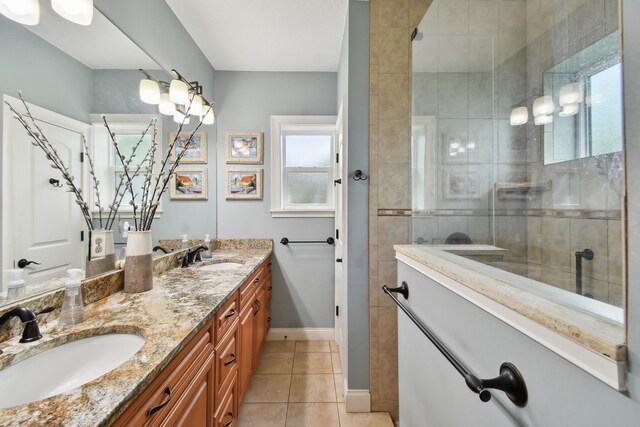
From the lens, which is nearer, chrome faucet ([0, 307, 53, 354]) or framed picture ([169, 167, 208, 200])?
chrome faucet ([0, 307, 53, 354])

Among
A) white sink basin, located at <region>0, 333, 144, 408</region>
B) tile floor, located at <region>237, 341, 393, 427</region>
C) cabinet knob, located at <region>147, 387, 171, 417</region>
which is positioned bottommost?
tile floor, located at <region>237, 341, 393, 427</region>

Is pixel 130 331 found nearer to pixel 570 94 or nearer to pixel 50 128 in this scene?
pixel 50 128

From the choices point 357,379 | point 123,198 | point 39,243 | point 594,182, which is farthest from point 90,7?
point 357,379

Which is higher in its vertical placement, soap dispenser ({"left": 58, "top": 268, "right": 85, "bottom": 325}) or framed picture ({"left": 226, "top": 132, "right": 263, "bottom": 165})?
framed picture ({"left": 226, "top": 132, "right": 263, "bottom": 165})

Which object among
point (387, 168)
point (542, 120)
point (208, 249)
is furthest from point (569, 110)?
point (208, 249)

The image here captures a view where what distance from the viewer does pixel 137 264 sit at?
1.28 meters

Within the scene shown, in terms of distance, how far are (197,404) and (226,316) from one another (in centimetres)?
39

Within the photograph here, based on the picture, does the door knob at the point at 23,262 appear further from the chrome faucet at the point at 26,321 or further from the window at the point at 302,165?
the window at the point at 302,165

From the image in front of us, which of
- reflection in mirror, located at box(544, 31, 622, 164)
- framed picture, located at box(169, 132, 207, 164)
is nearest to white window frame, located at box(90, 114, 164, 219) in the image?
framed picture, located at box(169, 132, 207, 164)

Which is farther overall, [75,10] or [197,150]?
[197,150]

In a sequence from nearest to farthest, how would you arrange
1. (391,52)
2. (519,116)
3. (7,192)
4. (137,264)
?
(7,192), (137,264), (519,116), (391,52)

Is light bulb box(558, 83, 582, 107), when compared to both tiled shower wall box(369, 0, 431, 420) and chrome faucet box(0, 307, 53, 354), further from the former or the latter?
chrome faucet box(0, 307, 53, 354)

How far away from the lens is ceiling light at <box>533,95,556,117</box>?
1298 mm

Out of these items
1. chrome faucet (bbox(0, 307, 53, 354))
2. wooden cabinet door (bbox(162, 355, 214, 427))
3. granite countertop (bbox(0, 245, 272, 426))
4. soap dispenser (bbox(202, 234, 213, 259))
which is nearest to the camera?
granite countertop (bbox(0, 245, 272, 426))
